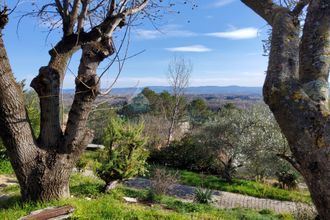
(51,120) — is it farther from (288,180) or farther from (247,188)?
(288,180)

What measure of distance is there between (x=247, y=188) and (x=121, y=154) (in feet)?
26.7

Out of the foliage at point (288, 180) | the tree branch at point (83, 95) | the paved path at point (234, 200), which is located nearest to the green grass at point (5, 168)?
the paved path at point (234, 200)

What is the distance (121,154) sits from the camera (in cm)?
809

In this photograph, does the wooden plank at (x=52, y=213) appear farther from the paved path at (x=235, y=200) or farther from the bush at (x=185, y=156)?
the bush at (x=185, y=156)

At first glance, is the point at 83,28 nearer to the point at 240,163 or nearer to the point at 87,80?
the point at 87,80

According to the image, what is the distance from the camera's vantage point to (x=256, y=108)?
722 inches

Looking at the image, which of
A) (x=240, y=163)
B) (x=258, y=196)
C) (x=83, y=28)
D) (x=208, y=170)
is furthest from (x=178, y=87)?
(x=83, y=28)

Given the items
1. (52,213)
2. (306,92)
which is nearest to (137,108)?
(52,213)

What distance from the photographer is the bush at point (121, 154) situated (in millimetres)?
7742

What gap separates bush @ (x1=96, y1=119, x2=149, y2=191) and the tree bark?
19.6ft

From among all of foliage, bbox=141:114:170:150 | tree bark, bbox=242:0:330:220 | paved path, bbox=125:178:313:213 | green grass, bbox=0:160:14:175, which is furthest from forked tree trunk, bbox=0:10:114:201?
foliage, bbox=141:114:170:150

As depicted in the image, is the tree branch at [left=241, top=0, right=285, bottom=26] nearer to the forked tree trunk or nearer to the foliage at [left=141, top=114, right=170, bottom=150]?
the forked tree trunk

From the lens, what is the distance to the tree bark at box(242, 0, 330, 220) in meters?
1.61

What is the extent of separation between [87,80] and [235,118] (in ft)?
43.3
